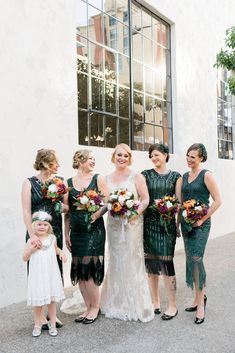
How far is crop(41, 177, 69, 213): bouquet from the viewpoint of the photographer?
4239mm

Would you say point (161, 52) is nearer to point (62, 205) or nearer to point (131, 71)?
point (131, 71)

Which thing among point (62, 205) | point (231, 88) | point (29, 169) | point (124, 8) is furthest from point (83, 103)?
point (231, 88)

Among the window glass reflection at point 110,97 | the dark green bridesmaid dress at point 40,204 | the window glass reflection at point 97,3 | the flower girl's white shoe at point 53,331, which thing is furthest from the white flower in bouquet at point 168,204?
the window glass reflection at point 97,3

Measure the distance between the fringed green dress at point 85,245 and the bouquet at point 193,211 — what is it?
0.99 meters

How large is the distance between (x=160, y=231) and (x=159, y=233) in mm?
26

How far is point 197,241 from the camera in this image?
185 inches

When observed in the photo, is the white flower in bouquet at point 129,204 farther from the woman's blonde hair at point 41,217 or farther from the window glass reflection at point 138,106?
the window glass reflection at point 138,106

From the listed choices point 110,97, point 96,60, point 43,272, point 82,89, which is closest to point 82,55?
point 96,60

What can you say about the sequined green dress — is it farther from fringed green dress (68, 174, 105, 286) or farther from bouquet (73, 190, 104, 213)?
bouquet (73, 190, 104, 213)

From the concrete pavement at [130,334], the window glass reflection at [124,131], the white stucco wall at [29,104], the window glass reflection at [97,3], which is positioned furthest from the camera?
the window glass reflection at [124,131]

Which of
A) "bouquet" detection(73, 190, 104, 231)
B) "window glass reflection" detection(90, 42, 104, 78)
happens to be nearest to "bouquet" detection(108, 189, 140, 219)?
"bouquet" detection(73, 190, 104, 231)

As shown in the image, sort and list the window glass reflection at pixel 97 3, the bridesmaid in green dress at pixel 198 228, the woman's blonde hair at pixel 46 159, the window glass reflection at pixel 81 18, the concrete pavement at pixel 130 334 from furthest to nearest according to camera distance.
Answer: the window glass reflection at pixel 97 3 < the window glass reflection at pixel 81 18 < the bridesmaid in green dress at pixel 198 228 < the woman's blonde hair at pixel 46 159 < the concrete pavement at pixel 130 334

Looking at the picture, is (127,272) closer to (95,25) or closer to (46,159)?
(46,159)

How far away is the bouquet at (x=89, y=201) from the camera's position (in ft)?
14.4
